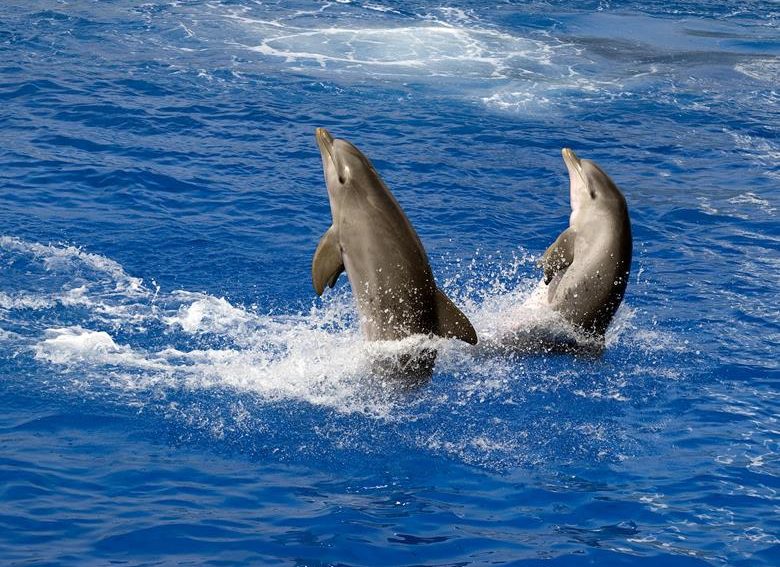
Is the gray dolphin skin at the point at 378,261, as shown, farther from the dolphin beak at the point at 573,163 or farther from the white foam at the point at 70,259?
the white foam at the point at 70,259

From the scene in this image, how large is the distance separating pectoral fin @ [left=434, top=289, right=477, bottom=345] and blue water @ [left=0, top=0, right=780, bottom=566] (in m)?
0.72

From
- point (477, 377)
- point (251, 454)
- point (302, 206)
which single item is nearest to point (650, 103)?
point (302, 206)

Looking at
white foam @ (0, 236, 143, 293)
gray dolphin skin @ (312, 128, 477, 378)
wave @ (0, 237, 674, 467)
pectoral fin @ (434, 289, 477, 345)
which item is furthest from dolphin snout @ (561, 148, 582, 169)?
white foam @ (0, 236, 143, 293)

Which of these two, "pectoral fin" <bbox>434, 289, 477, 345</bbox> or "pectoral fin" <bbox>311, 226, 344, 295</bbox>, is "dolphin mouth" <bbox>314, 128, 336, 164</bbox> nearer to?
"pectoral fin" <bbox>311, 226, 344, 295</bbox>

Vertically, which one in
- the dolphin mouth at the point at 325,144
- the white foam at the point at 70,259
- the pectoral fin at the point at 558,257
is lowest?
the white foam at the point at 70,259

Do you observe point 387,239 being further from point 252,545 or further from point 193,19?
point 193,19

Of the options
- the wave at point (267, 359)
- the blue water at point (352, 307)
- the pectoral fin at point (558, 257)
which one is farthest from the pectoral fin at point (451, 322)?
the pectoral fin at point (558, 257)

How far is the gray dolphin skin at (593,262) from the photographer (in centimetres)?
1055

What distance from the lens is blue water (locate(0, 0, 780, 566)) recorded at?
7828 mm

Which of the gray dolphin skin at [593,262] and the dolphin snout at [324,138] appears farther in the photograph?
the gray dolphin skin at [593,262]

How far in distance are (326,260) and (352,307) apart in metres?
2.25

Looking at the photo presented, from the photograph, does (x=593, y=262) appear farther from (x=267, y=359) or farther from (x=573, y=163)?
(x=267, y=359)

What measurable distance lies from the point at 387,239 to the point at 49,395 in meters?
3.08

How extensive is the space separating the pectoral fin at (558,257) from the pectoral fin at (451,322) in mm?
1822
